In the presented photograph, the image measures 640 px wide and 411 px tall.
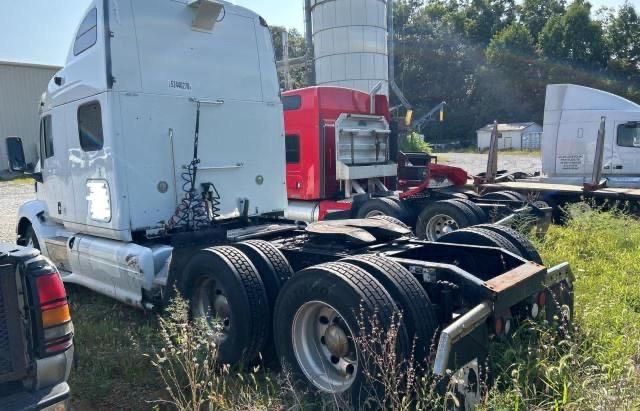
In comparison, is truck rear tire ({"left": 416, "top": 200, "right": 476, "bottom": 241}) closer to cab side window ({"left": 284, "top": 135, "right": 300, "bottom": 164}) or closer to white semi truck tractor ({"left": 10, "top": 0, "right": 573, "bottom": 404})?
cab side window ({"left": 284, "top": 135, "right": 300, "bottom": 164})

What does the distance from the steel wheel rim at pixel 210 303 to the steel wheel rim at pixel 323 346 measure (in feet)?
3.06

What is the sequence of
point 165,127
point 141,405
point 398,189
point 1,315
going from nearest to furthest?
point 1,315 < point 141,405 < point 165,127 < point 398,189

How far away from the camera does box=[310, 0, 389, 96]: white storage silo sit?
16.3 meters

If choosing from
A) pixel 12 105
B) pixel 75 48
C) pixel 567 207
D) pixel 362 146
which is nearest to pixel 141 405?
pixel 75 48

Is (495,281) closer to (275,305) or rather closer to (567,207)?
(275,305)

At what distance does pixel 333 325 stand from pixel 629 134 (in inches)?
443

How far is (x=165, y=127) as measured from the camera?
17.9ft

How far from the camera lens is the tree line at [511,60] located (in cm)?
5306

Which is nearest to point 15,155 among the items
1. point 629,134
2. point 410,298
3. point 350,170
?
point 350,170

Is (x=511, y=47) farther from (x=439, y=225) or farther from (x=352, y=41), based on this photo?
(x=439, y=225)

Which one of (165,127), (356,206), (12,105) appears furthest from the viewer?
(12,105)

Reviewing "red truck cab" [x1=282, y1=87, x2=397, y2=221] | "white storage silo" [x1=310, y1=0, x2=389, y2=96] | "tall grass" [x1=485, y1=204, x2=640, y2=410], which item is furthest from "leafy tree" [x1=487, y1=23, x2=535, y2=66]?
"tall grass" [x1=485, y1=204, x2=640, y2=410]

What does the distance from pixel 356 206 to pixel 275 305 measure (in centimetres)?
541

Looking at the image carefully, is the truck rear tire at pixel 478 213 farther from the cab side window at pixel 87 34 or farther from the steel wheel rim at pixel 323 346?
the cab side window at pixel 87 34
